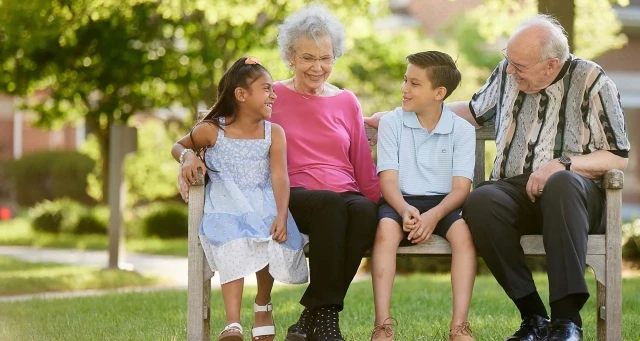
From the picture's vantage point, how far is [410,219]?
413 cm

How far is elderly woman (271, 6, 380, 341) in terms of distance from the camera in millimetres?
4133

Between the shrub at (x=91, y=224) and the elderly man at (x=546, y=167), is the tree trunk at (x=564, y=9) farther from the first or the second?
the shrub at (x=91, y=224)

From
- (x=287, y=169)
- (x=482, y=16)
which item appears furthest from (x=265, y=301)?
(x=482, y=16)

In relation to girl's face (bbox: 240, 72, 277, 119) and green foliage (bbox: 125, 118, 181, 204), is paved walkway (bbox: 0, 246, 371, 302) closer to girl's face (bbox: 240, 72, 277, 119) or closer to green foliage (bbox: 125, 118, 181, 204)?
green foliage (bbox: 125, 118, 181, 204)

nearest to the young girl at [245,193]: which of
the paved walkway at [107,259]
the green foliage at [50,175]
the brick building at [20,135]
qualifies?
the paved walkway at [107,259]

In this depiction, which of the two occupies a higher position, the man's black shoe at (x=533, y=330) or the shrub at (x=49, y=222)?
the man's black shoe at (x=533, y=330)

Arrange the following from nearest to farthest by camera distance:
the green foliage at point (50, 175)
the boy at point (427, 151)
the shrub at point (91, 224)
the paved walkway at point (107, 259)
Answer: the boy at point (427, 151)
the paved walkway at point (107, 259)
the shrub at point (91, 224)
the green foliage at point (50, 175)

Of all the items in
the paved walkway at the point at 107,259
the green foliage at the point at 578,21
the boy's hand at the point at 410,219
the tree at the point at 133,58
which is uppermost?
the green foliage at the point at 578,21

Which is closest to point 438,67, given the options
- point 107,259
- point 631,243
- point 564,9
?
point 564,9

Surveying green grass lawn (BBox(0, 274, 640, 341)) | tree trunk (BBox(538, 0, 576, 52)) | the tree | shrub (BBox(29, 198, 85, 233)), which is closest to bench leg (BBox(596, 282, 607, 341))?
green grass lawn (BBox(0, 274, 640, 341))

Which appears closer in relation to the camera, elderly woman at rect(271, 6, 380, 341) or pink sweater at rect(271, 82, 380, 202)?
elderly woman at rect(271, 6, 380, 341)

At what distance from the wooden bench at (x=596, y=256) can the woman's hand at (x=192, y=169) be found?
44mm

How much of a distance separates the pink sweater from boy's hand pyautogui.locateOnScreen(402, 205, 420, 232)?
452 mm

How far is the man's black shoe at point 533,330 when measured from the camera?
14.1 ft
